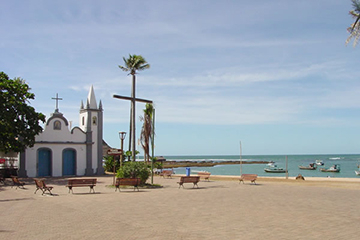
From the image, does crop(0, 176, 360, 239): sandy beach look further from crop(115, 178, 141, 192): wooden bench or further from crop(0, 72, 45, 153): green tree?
crop(0, 72, 45, 153): green tree

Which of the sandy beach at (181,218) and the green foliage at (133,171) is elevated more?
the green foliage at (133,171)

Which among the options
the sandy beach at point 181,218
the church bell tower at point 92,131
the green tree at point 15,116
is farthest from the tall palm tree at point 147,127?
the sandy beach at point 181,218

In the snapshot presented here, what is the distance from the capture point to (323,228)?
9.11 meters

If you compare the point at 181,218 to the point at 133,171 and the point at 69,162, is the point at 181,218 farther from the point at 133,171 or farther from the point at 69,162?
the point at 69,162

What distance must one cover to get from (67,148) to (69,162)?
1.23 meters

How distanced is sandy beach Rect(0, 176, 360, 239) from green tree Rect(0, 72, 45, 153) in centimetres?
1095

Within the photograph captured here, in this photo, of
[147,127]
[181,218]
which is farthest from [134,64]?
[181,218]

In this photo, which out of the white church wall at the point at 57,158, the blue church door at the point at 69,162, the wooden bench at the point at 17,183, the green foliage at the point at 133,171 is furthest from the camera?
the blue church door at the point at 69,162

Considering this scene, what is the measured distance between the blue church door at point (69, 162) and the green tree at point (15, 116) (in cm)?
554

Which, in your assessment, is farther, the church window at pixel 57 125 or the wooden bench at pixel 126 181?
the church window at pixel 57 125

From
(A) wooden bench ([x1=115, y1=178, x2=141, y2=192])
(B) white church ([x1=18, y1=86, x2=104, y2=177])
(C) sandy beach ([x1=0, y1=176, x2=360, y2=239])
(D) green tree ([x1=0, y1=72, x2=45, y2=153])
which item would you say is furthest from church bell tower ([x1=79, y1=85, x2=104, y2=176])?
(C) sandy beach ([x1=0, y1=176, x2=360, y2=239])

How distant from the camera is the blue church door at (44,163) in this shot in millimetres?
30719

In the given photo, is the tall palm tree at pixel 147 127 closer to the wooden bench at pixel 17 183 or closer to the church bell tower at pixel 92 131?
the church bell tower at pixel 92 131

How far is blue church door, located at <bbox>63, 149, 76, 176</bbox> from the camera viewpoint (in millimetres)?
32156
